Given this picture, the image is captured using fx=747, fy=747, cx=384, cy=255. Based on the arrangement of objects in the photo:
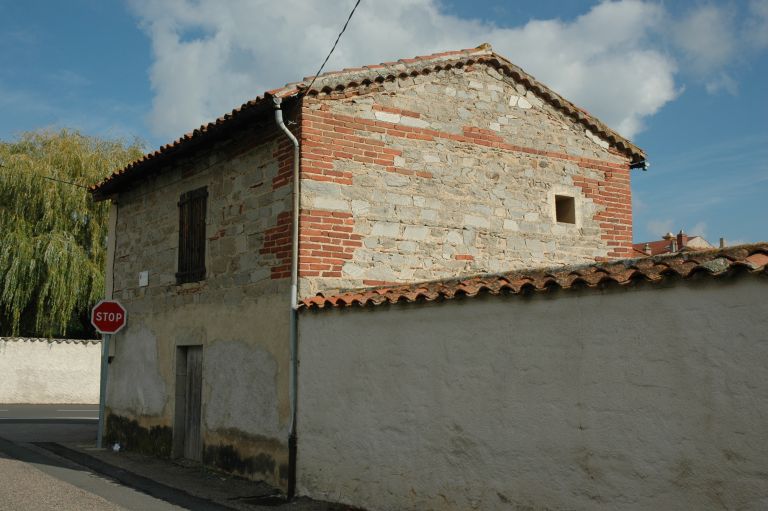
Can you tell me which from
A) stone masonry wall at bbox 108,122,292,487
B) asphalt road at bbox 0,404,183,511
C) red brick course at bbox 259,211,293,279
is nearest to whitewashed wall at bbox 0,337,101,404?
asphalt road at bbox 0,404,183,511

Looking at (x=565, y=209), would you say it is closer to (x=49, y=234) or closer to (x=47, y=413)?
(x=47, y=413)

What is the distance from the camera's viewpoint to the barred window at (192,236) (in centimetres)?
1018

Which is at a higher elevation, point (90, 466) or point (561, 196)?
point (561, 196)

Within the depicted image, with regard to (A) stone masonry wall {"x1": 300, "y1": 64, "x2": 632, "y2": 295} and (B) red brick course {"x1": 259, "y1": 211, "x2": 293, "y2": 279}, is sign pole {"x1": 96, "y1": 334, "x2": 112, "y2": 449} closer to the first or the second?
(B) red brick course {"x1": 259, "y1": 211, "x2": 293, "y2": 279}

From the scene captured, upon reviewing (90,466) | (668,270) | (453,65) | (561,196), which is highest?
(453,65)

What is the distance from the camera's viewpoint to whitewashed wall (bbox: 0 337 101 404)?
21.4 metres

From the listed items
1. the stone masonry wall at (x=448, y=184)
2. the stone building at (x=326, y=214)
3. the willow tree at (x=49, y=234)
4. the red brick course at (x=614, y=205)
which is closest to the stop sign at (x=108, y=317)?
the stone building at (x=326, y=214)

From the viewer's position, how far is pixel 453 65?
31.7 feet

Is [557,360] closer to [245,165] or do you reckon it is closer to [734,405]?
[734,405]

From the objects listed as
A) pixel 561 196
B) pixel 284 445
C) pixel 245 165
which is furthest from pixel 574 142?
pixel 284 445

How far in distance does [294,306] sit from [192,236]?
3089 millimetres

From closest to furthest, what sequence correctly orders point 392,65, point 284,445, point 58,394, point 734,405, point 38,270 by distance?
point 734,405
point 284,445
point 392,65
point 38,270
point 58,394

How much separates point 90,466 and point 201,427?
1751 mm

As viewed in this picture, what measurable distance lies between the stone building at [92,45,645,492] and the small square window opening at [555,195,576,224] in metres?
0.03
